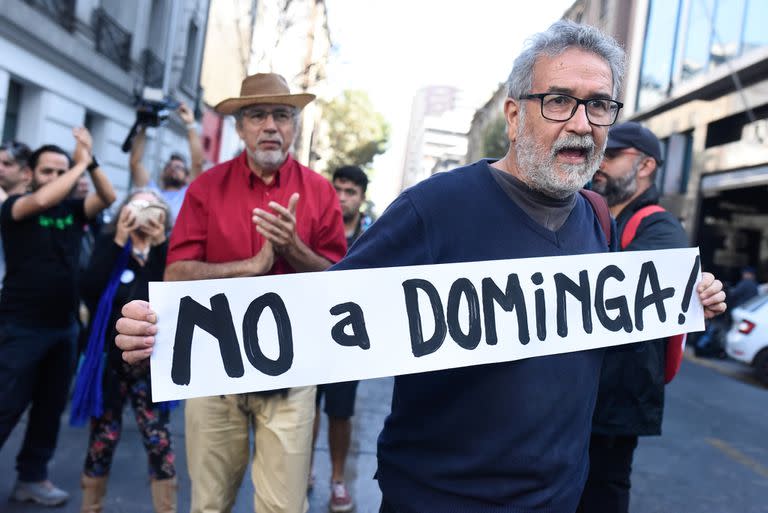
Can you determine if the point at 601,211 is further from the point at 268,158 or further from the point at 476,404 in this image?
the point at 268,158

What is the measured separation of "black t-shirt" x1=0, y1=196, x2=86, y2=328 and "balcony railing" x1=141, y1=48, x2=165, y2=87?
1319cm

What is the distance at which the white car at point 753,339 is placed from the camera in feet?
35.8

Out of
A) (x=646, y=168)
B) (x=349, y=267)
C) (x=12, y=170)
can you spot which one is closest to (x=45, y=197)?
(x=12, y=170)

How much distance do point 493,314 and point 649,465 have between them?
4514 millimetres

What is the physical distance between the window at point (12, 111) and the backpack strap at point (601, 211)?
1031 cm

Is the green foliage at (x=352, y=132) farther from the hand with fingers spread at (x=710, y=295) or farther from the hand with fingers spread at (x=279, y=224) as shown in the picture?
the hand with fingers spread at (x=710, y=295)

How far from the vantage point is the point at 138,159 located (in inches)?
232

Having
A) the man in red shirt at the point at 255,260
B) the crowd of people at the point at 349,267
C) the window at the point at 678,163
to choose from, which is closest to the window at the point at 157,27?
the crowd of people at the point at 349,267

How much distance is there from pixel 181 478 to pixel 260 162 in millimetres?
2473

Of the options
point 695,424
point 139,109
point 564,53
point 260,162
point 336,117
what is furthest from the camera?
point 336,117

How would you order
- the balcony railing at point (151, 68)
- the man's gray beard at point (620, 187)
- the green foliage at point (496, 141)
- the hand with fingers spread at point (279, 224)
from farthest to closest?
the green foliage at point (496, 141) < the balcony railing at point (151, 68) < the man's gray beard at point (620, 187) < the hand with fingers spread at point (279, 224)

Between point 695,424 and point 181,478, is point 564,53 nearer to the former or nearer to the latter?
point 181,478

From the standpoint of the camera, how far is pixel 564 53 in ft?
6.23

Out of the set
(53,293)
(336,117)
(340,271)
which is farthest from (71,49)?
(336,117)
